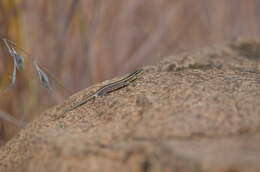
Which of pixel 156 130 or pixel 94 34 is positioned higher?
pixel 94 34

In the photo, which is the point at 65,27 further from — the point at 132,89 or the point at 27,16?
the point at 132,89

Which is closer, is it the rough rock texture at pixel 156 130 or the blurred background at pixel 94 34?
the rough rock texture at pixel 156 130

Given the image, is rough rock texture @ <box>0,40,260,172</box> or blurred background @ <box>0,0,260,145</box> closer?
rough rock texture @ <box>0,40,260,172</box>

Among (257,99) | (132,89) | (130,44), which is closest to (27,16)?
(130,44)

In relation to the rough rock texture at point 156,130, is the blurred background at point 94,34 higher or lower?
higher

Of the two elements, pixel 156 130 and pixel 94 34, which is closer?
pixel 156 130

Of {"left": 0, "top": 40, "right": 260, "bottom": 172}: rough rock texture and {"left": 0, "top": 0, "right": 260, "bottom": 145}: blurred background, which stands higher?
{"left": 0, "top": 0, "right": 260, "bottom": 145}: blurred background
